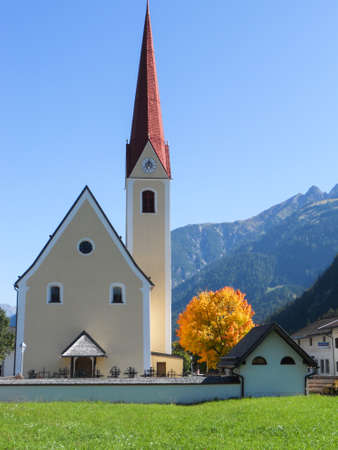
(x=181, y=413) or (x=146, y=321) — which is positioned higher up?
(x=146, y=321)

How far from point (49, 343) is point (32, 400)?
12.1 meters

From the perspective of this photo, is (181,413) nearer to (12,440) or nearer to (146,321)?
(12,440)

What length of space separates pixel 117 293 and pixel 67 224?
5.85 m

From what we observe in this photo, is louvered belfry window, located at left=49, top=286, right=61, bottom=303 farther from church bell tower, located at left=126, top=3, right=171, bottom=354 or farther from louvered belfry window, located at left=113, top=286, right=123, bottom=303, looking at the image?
church bell tower, located at left=126, top=3, right=171, bottom=354

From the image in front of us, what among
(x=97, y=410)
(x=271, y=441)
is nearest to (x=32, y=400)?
(x=97, y=410)

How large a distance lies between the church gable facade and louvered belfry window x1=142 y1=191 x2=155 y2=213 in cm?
978

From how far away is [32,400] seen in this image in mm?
27172

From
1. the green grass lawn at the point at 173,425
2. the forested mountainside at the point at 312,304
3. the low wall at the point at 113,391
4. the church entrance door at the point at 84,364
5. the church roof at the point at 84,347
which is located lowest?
the green grass lawn at the point at 173,425

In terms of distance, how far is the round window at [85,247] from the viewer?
40625mm

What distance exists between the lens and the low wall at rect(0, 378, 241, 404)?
27.3 meters

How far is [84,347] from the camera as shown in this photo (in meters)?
38.5

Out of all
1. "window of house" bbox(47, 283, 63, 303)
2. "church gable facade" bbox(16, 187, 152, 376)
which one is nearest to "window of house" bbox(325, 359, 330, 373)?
"church gable facade" bbox(16, 187, 152, 376)

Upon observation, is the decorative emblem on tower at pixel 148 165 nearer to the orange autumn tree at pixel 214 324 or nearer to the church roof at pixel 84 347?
the orange autumn tree at pixel 214 324

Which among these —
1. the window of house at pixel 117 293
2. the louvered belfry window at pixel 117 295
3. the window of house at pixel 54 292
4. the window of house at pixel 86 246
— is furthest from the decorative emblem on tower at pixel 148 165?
the window of house at pixel 54 292
